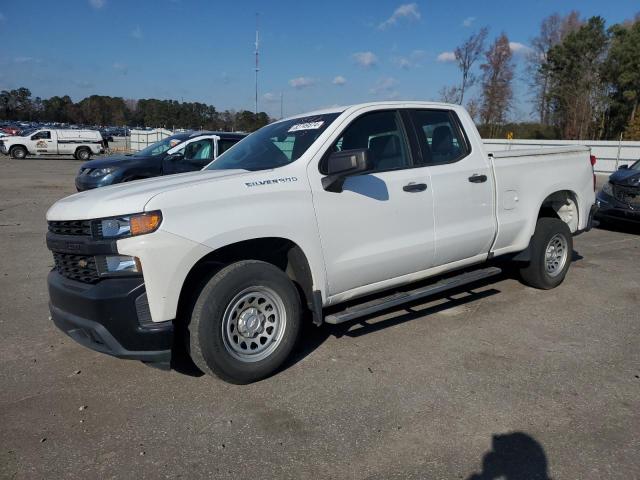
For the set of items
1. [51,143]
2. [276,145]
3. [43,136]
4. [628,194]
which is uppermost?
[43,136]

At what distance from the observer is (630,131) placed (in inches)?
1464

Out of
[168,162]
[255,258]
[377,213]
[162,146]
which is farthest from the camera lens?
[162,146]

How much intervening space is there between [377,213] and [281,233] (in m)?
0.89

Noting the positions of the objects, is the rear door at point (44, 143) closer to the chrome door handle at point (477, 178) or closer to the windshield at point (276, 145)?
the windshield at point (276, 145)

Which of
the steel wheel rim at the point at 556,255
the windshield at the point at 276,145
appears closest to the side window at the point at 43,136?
the windshield at the point at 276,145

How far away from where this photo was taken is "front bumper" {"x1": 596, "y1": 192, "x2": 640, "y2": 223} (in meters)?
9.53

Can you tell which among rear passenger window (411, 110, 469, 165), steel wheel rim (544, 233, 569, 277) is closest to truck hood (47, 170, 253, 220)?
rear passenger window (411, 110, 469, 165)

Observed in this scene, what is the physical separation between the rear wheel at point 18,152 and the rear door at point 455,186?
3351 cm

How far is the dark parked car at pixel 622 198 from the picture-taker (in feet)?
31.2

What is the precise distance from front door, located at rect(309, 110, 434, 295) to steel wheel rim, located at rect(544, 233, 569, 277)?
200cm

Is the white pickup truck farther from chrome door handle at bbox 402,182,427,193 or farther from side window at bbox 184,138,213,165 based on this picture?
side window at bbox 184,138,213,165

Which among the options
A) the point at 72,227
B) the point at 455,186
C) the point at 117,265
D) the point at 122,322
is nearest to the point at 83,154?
the point at 72,227

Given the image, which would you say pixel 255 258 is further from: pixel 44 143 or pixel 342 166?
pixel 44 143

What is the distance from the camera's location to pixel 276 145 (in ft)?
14.9
